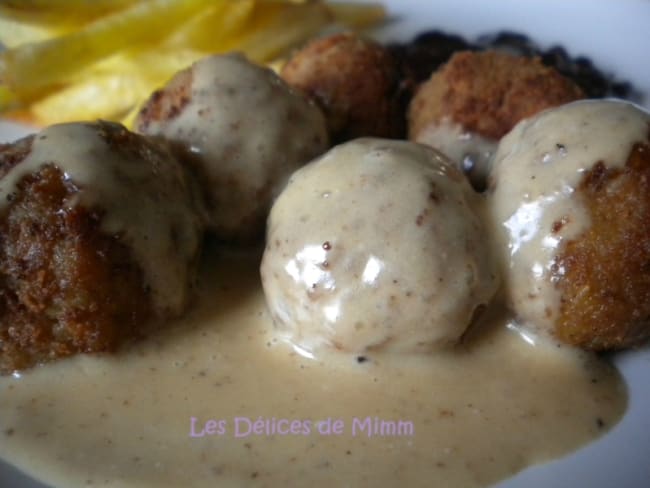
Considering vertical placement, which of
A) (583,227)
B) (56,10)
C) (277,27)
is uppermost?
(56,10)

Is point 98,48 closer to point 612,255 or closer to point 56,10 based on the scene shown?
point 56,10

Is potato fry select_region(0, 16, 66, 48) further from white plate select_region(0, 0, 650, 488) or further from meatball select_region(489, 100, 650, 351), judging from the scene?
meatball select_region(489, 100, 650, 351)

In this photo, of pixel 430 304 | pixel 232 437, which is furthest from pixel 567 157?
pixel 232 437

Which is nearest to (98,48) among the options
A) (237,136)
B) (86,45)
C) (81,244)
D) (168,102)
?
(86,45)

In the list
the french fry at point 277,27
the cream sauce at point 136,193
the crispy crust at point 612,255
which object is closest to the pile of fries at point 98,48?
the french fry at point 277,27

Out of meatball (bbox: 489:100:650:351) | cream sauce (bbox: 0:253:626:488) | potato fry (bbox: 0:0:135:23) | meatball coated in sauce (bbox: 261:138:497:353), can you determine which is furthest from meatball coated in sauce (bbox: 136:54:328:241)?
potato fry (bbox: 0:0:135:23)

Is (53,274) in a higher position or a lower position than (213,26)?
lower

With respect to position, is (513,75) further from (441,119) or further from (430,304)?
(430,304)

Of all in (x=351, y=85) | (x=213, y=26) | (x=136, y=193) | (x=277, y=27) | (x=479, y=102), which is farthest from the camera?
(x=277, y=27)
